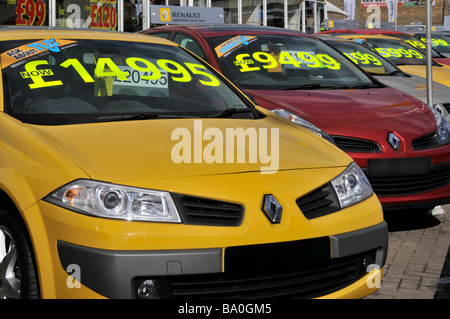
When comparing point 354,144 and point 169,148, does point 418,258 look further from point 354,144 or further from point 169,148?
point 169,148

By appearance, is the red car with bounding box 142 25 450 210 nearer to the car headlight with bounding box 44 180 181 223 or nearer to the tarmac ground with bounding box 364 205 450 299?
the tarmac ground with bounding box 364 205 450 299

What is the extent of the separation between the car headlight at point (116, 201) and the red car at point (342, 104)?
200 centimetres

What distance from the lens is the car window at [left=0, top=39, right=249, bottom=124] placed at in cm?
377

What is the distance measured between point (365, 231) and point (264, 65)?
3694mm

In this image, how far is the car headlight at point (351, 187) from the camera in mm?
3333

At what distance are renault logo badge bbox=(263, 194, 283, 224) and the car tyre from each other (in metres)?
0.95

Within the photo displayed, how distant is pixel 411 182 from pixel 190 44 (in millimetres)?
2620

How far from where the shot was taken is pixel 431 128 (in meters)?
5.73

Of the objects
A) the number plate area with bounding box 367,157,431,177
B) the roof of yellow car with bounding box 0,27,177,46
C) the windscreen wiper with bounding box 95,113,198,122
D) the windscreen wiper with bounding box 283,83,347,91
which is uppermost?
the roof of yellow car with bounding box 0,27,177,46

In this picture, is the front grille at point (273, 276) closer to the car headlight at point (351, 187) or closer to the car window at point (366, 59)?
the car headlight at point (351, 187)

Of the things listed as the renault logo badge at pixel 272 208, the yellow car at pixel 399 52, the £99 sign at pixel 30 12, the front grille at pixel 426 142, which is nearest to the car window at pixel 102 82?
the renault logo badge at pixel 272 208

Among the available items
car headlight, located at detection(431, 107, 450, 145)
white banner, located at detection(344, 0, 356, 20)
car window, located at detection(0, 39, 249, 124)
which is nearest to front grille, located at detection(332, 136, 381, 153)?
car headlight, located at detection(431, 107, 450, 145)
